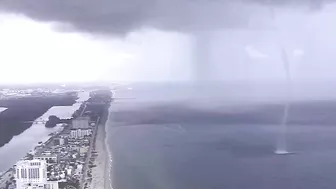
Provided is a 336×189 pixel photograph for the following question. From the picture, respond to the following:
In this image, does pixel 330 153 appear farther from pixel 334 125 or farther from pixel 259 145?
pixel 334 125

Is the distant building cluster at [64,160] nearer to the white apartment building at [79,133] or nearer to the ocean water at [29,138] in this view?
the white apartment building at [79,133]

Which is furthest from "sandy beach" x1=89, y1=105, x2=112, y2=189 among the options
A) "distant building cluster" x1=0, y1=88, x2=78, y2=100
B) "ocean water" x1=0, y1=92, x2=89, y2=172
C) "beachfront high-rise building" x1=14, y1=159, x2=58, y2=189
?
"distant building cluster" x1=0, y1=88, x2=78, y2=100

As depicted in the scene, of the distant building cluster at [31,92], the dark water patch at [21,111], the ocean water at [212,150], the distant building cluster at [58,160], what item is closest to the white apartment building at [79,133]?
the distant building cluster at [58,160]

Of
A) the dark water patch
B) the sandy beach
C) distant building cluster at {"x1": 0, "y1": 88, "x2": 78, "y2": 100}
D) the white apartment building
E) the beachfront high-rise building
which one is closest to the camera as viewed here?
the beachfront high-rise building

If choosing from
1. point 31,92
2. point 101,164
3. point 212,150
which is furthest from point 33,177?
point 212,150

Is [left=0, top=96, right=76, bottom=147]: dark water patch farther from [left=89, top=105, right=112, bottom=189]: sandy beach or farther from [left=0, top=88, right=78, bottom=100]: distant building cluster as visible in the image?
[left=89, top=105, right=112, bottom=189]: sandy beach

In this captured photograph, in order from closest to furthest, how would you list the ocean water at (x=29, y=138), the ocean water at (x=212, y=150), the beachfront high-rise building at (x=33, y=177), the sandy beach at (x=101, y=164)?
the beachfront high-rise building at (x=33, y=177) → the sandy beach at (x=101, y=164) → the ocean water at (x=212, y=150) → the ocean water at (x=29, y=138)
